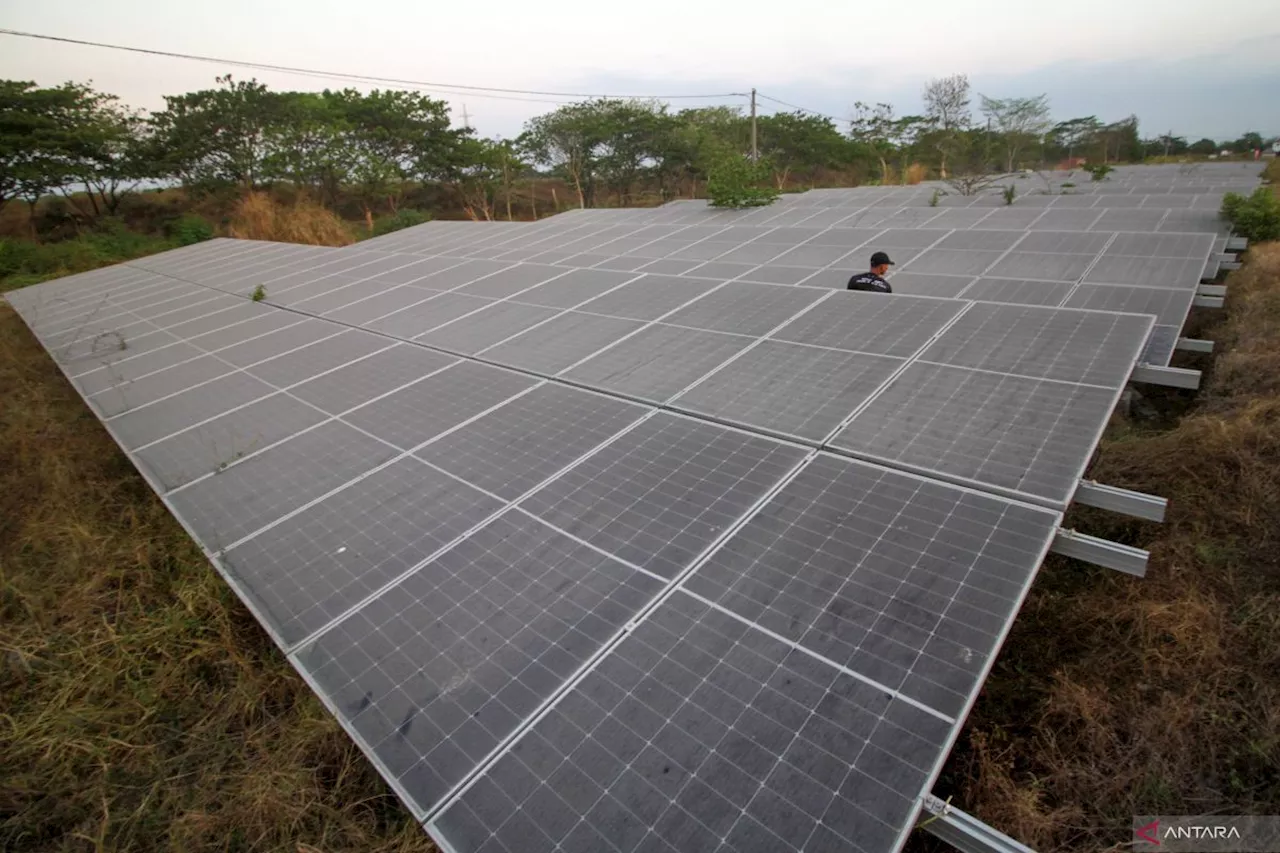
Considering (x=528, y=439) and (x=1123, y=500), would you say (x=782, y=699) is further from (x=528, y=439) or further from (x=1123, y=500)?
(x=528, y=439)

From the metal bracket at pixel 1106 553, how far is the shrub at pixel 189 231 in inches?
1172

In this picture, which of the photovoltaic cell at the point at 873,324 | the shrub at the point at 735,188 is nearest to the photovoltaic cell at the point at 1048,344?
the photovoltaic cell at the point at 873,324

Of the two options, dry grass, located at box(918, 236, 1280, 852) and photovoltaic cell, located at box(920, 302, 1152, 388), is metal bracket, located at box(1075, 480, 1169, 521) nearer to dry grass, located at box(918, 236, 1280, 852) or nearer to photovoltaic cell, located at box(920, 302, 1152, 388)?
dry grass, located at box(918, 236, 1280, 852)

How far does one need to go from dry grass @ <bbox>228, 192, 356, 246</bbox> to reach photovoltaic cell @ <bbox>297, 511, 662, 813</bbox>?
21044mm

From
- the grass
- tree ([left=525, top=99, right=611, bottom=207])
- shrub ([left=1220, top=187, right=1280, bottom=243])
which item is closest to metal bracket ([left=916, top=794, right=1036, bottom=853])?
shrub ([left=1220, top=187, right=1280, bottom=243])

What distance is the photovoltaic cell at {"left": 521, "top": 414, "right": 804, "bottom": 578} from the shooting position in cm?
319

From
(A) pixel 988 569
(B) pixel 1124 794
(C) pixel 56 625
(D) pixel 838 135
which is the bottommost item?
(C) pixel 56 625

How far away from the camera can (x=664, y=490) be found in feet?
11.8

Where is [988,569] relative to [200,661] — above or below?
above

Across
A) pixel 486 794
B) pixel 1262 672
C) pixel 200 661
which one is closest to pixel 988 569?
pixel 1262 672

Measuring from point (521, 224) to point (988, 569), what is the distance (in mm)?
→ 16726

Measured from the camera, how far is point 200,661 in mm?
3732

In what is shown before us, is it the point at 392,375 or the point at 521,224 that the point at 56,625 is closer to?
the point at 392,375

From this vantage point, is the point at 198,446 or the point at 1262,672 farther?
the point at 198,446
